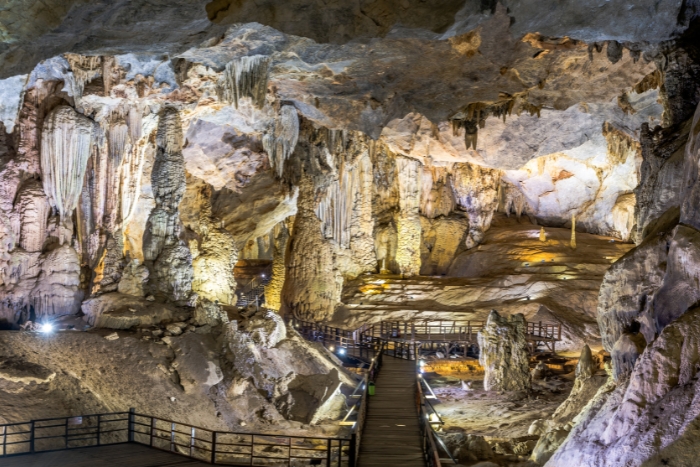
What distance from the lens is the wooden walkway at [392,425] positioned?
11.1 meters

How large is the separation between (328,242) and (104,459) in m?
16.1

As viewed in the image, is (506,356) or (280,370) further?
(506,356)

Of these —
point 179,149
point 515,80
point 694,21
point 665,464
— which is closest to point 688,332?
point 665,464

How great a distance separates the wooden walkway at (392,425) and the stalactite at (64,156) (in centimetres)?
848

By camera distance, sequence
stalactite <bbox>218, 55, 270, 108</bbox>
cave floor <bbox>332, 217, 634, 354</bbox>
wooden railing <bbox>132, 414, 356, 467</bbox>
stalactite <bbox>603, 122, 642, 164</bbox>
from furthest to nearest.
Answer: cave floor <bbox>332, 217, 634, 354</bbox>, stalactite <bbox>603, 122, 642, 164</bbox>, stalactite <bbox>218, 55, 270, 108</bbox>, wooden railing <bbox>132, 414, 356, 467</bbox>

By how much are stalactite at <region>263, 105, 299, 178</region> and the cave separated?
83mm

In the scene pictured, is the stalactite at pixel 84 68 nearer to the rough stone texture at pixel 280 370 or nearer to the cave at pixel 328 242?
the cave at pixel 328 242

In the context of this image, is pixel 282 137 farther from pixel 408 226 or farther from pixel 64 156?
pixel 408 226

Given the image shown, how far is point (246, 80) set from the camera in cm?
1692

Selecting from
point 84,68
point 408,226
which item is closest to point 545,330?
point 408,226

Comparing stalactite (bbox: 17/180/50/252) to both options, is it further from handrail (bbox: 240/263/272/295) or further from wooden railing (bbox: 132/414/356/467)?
handrail (bbox: 240/263/272/295)

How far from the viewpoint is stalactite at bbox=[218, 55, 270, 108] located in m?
16.4

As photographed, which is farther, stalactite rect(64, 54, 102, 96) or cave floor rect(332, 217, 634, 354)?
cave floor rect(332, 217, 634, 354)

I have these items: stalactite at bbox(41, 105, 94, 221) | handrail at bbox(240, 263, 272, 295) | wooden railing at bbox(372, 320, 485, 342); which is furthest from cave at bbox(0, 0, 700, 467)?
Answer: handrail at bbox(240, 263, 272, 295)
